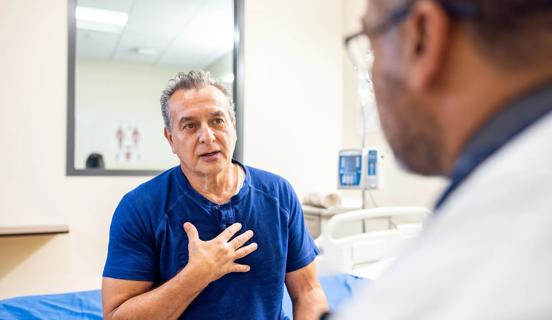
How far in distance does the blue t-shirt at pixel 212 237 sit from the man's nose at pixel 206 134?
4.5 inches

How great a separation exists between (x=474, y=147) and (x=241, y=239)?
853mm

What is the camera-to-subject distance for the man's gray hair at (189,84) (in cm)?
126

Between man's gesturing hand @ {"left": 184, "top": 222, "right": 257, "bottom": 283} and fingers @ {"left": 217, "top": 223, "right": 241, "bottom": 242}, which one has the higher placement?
fingers @ {"left": 217, "top": 223, "right": 241, "bottom": 242}

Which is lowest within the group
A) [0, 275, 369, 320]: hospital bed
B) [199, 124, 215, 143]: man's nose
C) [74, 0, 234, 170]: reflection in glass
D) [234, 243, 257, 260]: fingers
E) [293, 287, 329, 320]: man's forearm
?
[0, 275, 369, 320]: hospital bed

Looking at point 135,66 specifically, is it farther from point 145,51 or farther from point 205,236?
point 205,236

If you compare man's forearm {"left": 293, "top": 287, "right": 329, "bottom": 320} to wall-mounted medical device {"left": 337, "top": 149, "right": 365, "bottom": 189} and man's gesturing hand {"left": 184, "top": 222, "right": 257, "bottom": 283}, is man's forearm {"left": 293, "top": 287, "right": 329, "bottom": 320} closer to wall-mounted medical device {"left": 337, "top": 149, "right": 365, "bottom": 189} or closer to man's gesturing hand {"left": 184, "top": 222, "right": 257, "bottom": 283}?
man's gesturing hand {"left": 184, "top": 222, "right": 257, "bottom": 283}

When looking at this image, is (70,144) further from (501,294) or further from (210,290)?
(501,294)

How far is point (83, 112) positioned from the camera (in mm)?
5645

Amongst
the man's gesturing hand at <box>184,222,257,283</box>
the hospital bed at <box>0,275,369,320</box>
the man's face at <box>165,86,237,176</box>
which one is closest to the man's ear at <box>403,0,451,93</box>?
the man's gesturing hand at <box>184,222,257,283</box>

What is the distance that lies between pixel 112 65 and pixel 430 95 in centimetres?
612

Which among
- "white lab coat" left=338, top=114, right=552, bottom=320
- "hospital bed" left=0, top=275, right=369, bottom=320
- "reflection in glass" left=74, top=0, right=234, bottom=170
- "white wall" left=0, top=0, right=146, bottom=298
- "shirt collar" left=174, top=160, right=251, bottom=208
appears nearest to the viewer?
"white lab coat" left=338, top=114, right=552, bottom=320

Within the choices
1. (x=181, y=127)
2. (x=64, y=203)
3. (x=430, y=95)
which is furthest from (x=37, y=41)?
(x=430, y=95)

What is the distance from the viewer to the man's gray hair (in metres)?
1.26

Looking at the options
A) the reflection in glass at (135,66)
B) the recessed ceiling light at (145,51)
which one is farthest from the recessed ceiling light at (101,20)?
the recessed ceiling light at (145,51)
